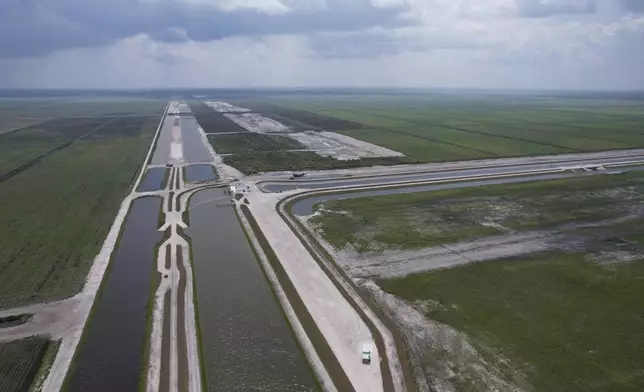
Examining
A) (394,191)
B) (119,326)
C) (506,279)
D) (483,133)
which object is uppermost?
(483,133)

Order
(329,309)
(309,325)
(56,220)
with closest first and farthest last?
(309,325) < (329,309) < (56,220)

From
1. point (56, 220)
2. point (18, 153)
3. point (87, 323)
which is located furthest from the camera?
point (18, 153)

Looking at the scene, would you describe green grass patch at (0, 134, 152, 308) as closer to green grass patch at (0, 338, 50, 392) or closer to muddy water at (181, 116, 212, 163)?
green grass patch at (0, 338, 50, 392)

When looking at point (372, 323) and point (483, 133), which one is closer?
point (372, 323)

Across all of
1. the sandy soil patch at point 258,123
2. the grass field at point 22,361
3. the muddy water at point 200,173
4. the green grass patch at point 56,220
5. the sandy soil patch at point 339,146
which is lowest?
the grass field at point 22,361

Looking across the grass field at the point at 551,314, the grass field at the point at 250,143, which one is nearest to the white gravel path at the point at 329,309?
the grass field at the point at 551,314

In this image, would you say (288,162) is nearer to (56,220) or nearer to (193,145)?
(193,145)

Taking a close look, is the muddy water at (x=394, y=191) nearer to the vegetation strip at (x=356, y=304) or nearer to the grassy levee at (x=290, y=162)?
the vegetation strip at (x=356, y=304)

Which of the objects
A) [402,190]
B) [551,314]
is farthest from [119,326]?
[402,190]
